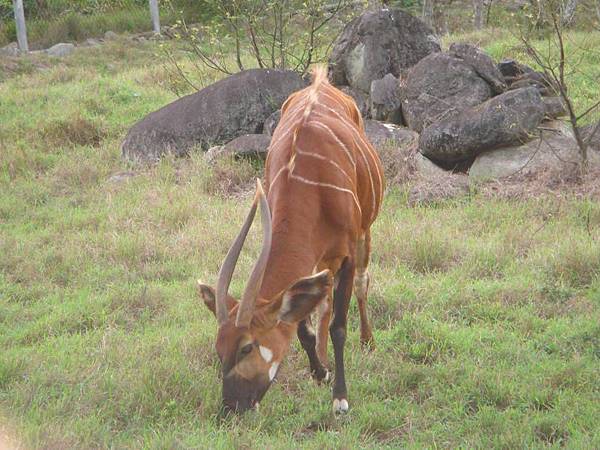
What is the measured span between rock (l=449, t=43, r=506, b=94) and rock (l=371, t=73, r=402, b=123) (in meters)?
0.77

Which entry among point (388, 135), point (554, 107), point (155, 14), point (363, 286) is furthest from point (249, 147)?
point (155, 14)

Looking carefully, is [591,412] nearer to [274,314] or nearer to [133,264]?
[274,314]

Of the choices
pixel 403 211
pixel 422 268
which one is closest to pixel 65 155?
pixel 403 211

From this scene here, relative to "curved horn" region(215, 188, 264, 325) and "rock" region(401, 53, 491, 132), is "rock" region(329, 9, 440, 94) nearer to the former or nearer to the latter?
"rock" region(401, 53, 491, 132)

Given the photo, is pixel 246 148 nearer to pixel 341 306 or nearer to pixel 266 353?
pixel 341 306

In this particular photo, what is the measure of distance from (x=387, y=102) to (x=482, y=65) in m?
1.12

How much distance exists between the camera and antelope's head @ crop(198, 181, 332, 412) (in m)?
4.25

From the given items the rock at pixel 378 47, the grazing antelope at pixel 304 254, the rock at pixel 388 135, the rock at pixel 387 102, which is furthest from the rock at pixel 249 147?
the grazing antelope at pixel 304 254

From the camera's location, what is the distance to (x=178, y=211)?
27.4 feet

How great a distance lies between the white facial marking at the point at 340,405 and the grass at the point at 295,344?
1.8 inches

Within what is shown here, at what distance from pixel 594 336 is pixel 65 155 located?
725 centimetres

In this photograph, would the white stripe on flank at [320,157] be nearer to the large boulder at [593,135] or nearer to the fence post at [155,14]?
the large boulder at [593,135]

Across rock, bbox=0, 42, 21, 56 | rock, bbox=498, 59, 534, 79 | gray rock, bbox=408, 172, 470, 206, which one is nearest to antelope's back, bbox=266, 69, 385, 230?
gray rock, bbox=408, 172, 470, 206

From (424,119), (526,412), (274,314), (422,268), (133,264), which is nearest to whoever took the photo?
(274,314)
